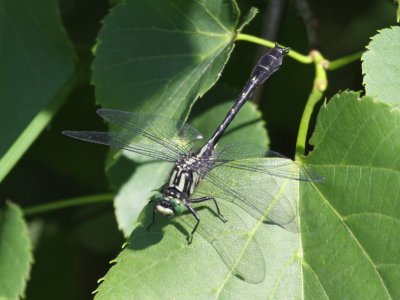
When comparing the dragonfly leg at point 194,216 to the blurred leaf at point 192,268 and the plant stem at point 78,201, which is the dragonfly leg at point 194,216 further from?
the plant stem at point 78,201

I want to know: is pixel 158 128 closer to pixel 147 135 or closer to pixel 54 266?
pixel 147 135

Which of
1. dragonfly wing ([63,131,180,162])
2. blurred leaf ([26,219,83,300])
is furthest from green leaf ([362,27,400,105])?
blurred leaf ([26,219,83,300])

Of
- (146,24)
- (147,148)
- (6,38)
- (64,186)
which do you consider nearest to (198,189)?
(147,148)

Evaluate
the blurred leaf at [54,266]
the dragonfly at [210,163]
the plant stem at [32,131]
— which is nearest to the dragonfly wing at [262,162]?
the dragonfly at [210,163]

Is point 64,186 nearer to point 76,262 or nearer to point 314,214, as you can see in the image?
point 76,262

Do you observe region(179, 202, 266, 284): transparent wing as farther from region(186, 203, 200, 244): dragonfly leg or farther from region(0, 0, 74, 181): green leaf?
region(0, 0, 74, 181): green leaf

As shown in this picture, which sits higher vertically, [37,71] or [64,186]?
[37,71]

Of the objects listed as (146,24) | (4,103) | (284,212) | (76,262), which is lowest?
(76,262)

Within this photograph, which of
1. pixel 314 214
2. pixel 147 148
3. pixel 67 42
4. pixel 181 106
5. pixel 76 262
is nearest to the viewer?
pixel 314 214
